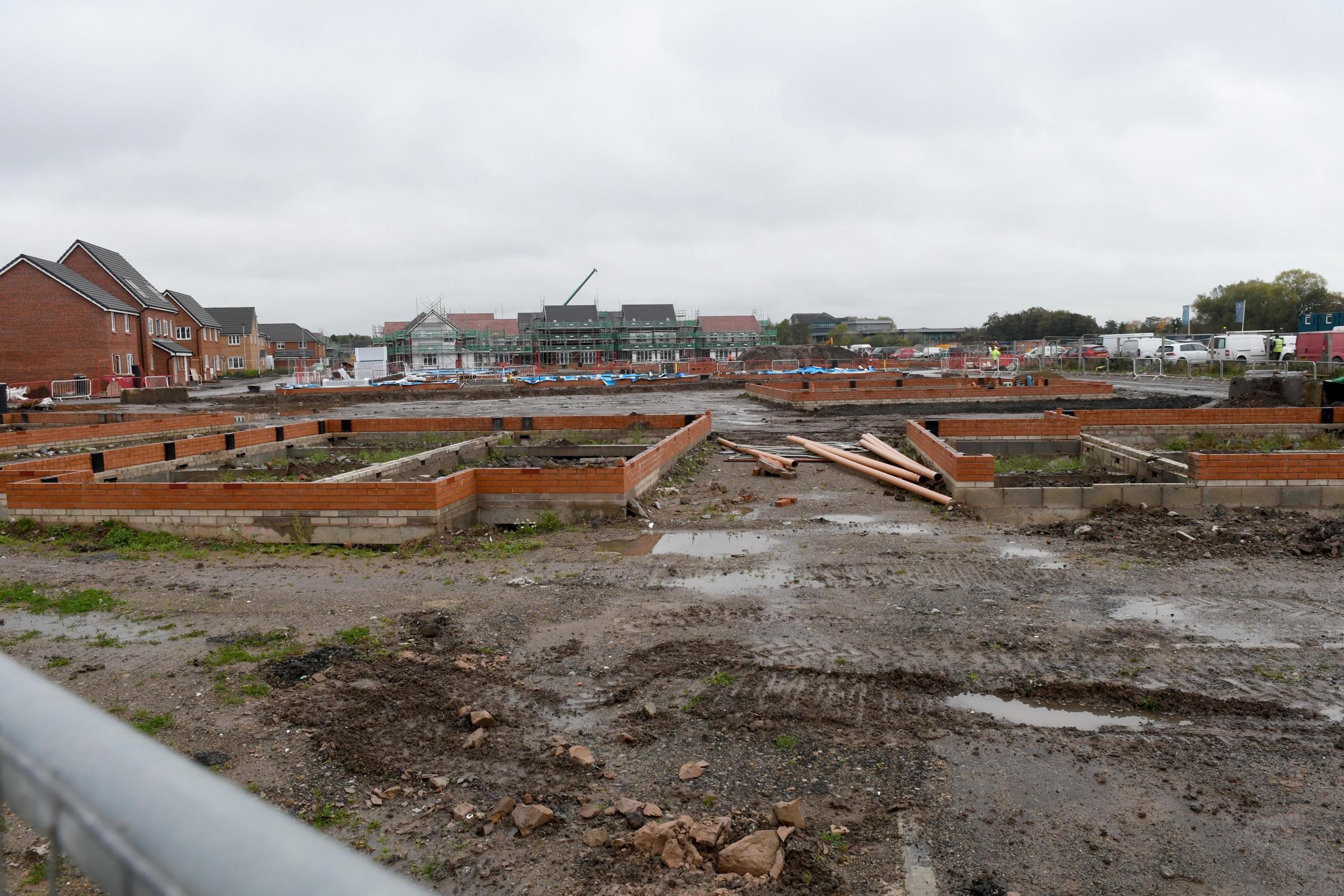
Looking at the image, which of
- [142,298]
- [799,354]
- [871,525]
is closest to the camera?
[871,525]

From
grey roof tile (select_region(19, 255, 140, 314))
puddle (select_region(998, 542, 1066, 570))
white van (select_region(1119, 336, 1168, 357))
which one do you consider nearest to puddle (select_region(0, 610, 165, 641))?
puddle (select_region(998, 542, 1066, 570))

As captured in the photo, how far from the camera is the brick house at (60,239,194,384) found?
52938 mm

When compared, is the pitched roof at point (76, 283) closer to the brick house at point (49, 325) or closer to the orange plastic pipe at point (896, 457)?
the brick house at point (49, 325)

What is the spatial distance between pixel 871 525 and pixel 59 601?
8.05 meters

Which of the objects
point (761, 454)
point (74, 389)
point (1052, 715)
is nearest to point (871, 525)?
point (761, 454)

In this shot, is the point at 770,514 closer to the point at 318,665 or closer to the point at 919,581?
the point at 919,581

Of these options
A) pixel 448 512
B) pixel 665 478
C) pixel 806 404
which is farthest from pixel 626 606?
pixel 806 404

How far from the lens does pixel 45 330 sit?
156ft

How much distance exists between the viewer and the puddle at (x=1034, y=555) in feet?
27.5

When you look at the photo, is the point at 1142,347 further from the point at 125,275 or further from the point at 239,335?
the point at 239,335

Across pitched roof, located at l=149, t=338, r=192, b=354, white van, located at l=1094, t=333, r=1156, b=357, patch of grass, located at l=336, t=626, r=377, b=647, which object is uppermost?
pitched roof, located at l=149, t=338, r=192, b=354

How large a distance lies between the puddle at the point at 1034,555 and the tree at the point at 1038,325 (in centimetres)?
9420

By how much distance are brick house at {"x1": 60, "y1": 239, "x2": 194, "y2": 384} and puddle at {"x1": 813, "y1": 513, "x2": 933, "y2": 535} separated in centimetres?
5013

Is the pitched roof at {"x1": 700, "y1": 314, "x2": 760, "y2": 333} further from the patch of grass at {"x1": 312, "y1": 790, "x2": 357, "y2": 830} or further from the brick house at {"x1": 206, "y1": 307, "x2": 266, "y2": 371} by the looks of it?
the patch of grass at {"x1": 312, "y1": 790, "x2": 357, "y2": 830}
